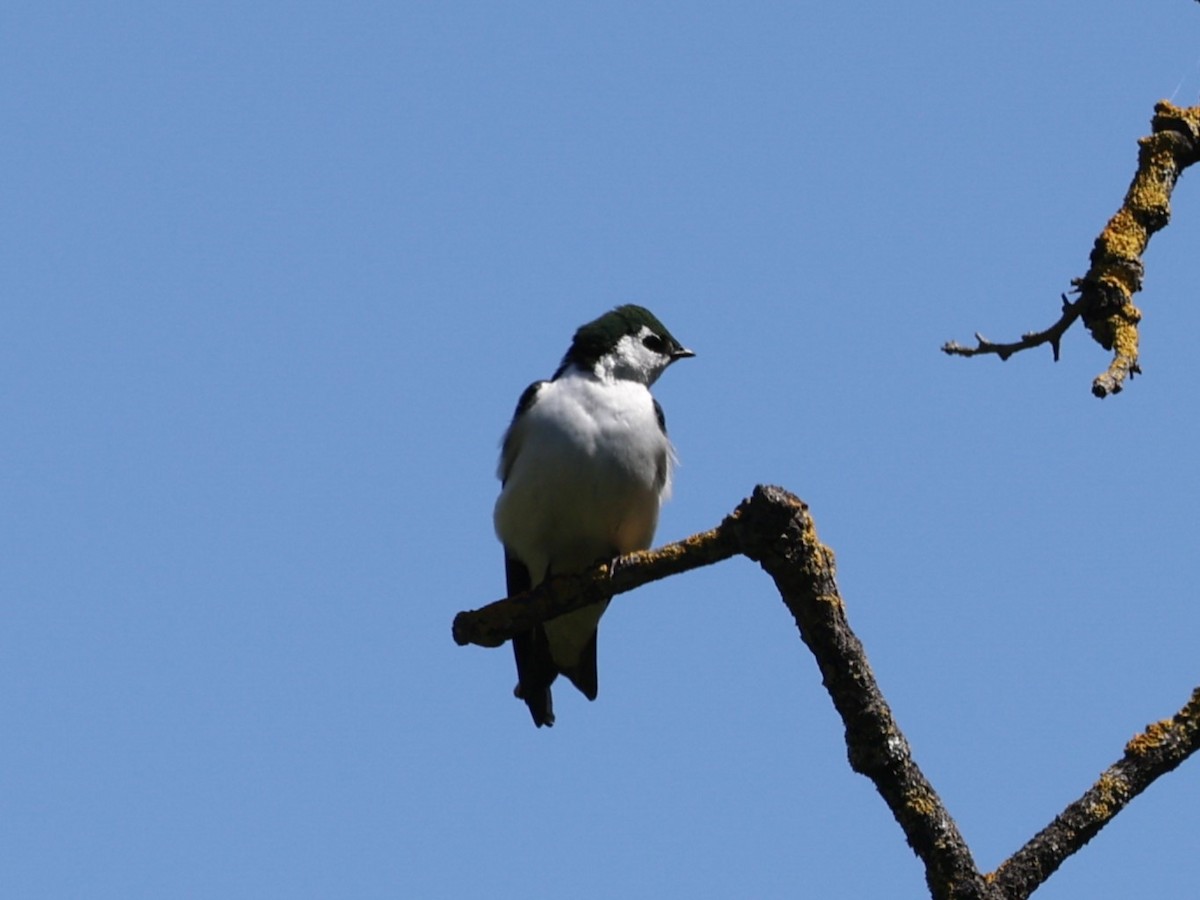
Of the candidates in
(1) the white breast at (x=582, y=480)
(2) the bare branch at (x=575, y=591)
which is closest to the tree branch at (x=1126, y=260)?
(2) the bare branch at (x=575, y=591)

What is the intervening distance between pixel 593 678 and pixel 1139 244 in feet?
13.8

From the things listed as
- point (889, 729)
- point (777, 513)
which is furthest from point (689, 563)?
point (889, 729)

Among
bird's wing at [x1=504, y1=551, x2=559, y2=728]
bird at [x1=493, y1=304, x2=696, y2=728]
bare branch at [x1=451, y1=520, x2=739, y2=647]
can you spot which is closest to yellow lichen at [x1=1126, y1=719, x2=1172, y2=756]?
bare branch at [x1=451, y1=520, x2=739, y2=647]

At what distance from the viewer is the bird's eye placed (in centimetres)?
887

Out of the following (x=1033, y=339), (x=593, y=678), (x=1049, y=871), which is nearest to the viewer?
(x=1049, y=871)

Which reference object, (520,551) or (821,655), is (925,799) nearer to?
(821,655)

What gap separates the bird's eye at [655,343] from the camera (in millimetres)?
8867

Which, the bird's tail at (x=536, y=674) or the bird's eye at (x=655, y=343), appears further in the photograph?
the bird's eye at (x=655, y=343)

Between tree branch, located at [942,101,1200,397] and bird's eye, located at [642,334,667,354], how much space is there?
3706 millimetres

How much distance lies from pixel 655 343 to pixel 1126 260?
4.13 meters

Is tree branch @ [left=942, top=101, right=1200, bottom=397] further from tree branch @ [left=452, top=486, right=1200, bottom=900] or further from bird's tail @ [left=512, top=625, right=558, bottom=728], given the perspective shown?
bird's tail @ [left=512, top=625, right=558, bottom=728]

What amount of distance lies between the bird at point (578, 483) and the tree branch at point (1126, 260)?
3.06m

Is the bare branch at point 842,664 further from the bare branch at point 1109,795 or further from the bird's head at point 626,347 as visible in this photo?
the bird's head at point 626,347

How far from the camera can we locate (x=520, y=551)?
813 cm
